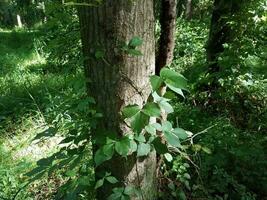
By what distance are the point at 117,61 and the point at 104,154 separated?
19.6 inches

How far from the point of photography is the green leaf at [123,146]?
71.6 inches

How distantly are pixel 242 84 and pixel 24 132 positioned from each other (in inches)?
115

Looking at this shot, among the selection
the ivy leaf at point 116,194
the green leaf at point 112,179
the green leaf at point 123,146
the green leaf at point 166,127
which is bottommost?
the ivy leaf at point 116,194

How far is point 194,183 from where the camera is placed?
9.75 feet

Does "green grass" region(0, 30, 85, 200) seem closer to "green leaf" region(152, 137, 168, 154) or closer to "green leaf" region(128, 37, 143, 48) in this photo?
"green leaf" region(128, 37, 143, 48)

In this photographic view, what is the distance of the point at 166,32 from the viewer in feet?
7.96

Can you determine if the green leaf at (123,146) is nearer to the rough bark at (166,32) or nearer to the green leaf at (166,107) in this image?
the green leaf at (166,107)

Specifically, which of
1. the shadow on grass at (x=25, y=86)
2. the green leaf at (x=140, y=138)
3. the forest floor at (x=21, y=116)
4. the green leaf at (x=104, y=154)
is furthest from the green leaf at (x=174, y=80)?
the shadow on grass at (x=25, y=86)

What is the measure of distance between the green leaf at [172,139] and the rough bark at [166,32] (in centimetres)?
70

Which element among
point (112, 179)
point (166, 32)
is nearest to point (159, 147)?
point (112, 179)

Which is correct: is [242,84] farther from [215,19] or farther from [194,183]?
[194,183]

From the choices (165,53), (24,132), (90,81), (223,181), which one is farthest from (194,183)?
(24,132)

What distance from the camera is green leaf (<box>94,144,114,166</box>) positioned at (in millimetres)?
1839

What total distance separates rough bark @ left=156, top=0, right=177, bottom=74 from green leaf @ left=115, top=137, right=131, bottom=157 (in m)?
0.81
